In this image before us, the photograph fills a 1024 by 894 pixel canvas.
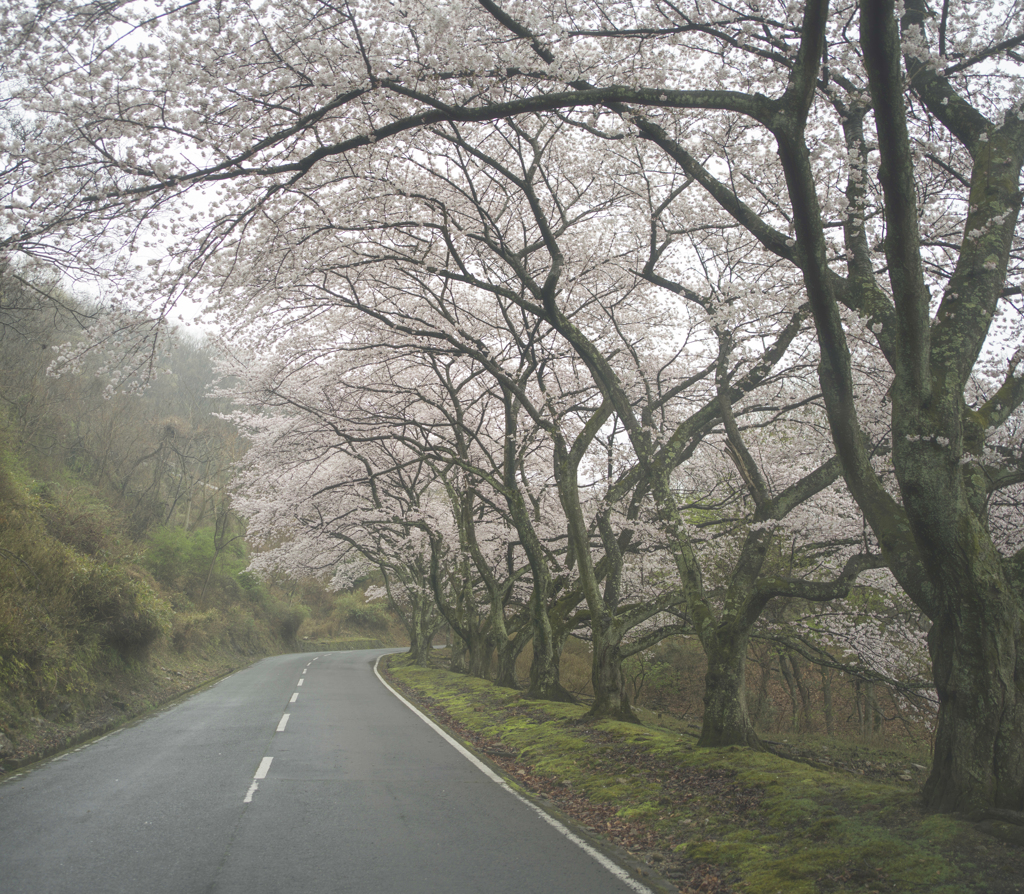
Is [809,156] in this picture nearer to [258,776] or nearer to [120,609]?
[258,776]

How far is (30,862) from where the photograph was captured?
15.9 ft

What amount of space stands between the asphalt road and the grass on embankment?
2.61 ft

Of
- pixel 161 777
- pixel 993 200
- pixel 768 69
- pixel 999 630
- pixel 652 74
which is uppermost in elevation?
pixel 768 69

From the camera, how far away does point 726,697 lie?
29.6ft

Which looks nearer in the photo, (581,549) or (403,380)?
(581,549)

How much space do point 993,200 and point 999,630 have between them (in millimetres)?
3592

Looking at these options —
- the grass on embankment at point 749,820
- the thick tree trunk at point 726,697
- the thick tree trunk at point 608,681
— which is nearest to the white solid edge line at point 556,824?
the grass on embankment at point 749,820

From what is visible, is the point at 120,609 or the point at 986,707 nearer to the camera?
the point at 986,707

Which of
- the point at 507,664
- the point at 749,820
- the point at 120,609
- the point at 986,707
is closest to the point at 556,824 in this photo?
the point at 749,820

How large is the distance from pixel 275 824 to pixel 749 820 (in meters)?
4.37

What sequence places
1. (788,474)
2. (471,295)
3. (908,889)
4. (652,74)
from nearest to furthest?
(908,889)
(652,74)
(788,474)
(471,295)

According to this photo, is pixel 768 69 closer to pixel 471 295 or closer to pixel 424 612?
pixel 471 295

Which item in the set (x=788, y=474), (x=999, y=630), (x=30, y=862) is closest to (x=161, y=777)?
(x=30, y=862)

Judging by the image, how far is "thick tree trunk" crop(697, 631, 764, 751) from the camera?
887cm
